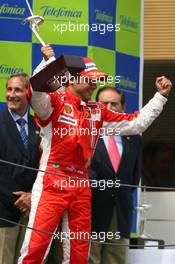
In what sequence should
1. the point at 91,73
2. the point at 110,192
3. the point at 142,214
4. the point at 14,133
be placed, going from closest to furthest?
the point at 91,73 → the point at 14,133 → the point at 110,192 → the point at 142,214

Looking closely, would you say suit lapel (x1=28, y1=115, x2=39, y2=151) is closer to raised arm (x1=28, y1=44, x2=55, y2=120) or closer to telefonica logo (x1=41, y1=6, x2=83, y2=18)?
raised arm (x1=28, y1=44, x2=55, y2=120)

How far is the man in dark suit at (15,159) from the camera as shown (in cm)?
495

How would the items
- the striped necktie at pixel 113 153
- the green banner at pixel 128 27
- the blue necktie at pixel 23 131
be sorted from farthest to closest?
the green banner at pixel 128 27 < the striped necktie at pixel 113 153 < the blue necktie at pixel 23 131

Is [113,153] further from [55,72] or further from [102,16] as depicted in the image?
[102,16]

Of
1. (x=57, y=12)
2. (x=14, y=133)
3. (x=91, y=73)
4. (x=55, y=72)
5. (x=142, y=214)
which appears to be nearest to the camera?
(x=55, y=72)

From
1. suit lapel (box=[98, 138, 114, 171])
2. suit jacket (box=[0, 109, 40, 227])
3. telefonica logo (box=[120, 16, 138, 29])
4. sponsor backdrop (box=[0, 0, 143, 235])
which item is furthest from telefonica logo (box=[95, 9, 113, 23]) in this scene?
suit jacket (box=[0, 109, 40, 227])

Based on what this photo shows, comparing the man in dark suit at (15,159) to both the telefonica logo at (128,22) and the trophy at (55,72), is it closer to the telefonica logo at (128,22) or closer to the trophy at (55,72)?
the trophy at (55,72)

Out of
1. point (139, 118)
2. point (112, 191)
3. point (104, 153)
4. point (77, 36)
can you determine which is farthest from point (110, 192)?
point (77, 36)

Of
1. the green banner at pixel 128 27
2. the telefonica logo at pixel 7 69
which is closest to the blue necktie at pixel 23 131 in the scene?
the telefonica logo at pixel 7 69

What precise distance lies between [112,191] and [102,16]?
5.82 ft

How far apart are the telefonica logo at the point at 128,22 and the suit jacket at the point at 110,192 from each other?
4.95 feet

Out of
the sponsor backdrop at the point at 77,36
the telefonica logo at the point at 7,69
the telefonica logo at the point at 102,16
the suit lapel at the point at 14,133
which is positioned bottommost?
the suit lapel at the point at 14,133

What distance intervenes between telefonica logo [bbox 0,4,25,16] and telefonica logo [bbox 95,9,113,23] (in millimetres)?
580

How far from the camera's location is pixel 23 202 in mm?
4910
